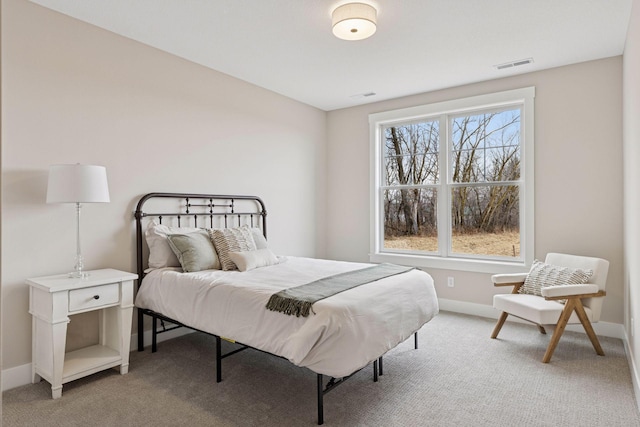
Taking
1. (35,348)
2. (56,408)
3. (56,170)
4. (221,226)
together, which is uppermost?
(56,170)

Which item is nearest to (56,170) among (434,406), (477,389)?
(434,406)

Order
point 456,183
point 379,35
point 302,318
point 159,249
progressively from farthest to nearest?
point 456,183 → point 159,249 → point 379,35 → point 302,318

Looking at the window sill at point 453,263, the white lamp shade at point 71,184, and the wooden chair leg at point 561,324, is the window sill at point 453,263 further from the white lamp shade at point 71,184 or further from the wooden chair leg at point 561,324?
the white lamp shade at point 71,184

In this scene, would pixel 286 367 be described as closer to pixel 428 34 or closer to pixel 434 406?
pixel 434 406

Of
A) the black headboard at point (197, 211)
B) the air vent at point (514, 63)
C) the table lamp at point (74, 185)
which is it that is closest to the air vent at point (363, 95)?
the air vent at point (514, 63)

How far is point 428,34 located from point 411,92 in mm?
1580

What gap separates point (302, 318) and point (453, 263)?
9.27ft

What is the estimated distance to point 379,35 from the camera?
132 inches

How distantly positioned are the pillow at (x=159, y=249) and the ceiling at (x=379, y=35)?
168 centimetres

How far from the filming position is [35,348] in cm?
284

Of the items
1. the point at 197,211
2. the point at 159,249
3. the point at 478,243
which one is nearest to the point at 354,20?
the point at 197,211

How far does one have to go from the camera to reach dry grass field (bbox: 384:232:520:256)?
4.45 meters

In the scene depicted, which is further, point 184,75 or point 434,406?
point 184,75

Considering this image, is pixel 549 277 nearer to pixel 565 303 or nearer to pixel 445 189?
pixel 565 303
